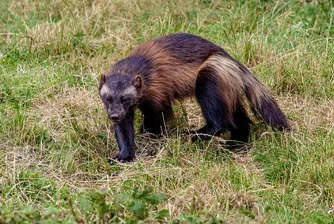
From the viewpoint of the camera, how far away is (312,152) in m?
6.42

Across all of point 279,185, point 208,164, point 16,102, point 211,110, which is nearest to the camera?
point 279,185

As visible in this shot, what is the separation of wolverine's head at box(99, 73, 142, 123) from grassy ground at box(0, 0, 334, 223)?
363 mm

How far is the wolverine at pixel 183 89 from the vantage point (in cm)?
714

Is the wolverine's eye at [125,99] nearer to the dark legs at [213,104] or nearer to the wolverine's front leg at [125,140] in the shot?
the wolverine's front leg at [125,140]

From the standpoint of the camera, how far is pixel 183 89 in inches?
293

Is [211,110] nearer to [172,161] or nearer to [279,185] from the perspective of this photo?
[172,161]

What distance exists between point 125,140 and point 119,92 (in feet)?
1.54

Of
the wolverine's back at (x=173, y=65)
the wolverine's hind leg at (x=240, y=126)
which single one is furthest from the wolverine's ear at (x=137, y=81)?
the wolverine's hind leg at (x=240, y=126)

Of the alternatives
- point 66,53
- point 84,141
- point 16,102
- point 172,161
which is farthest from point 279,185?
point 66,53

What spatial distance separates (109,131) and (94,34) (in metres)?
2.30

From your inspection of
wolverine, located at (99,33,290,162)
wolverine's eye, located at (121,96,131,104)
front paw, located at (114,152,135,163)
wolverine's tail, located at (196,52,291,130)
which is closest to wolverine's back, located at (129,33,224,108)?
wolverine, located at (99,33,290,162)

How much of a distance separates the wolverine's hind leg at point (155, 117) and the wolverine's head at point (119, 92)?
0.27m

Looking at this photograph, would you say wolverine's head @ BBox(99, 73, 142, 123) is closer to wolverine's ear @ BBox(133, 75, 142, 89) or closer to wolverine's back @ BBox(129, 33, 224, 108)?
wolverine's ear @ BBox(133, 75, 142, 89)

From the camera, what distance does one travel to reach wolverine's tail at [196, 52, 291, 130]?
23.8 feet
